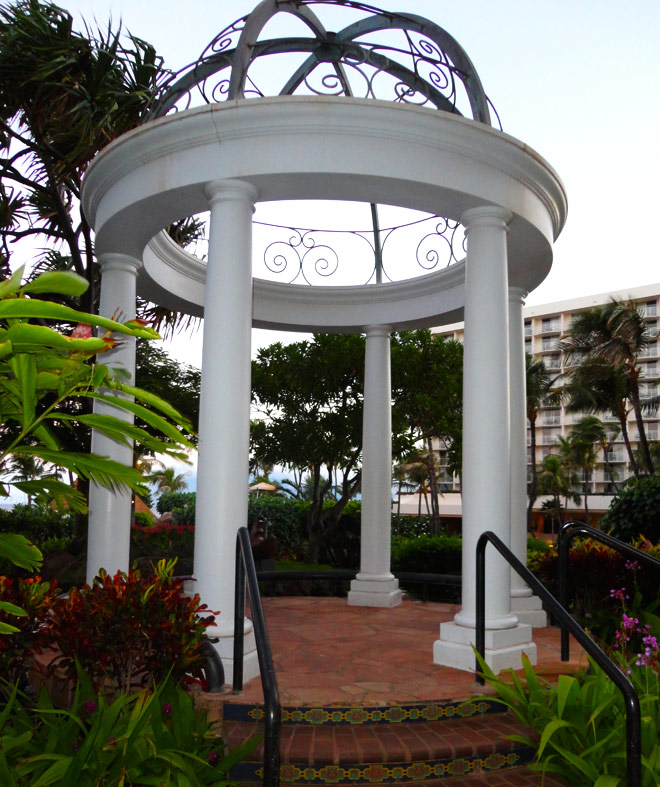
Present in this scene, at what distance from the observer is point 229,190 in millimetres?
5906

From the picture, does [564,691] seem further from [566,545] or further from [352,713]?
[566,545]

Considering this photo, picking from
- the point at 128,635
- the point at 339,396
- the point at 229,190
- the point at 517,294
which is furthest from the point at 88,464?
the point at 339,396

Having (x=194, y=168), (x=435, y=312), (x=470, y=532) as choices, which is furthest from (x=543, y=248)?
(x=194, y=168)

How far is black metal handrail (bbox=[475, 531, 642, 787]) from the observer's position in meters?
3.36

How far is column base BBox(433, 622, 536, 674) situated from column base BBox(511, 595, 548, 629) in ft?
5.95

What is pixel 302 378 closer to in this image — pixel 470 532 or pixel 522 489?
pixel 522 489

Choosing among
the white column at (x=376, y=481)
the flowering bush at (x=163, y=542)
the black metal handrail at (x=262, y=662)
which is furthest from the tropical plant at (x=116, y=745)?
the flowering bush at (x=163, y=542)

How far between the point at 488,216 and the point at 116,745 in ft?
16.5

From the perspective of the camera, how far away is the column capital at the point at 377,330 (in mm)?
9766

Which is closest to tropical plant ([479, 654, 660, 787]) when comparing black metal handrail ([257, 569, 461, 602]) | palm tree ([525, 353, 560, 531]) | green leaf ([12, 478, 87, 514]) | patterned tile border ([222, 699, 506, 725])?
patterned tile border ([222, 699, 506, 725])

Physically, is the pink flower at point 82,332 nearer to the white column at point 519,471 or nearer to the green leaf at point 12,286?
the green leaf at point 12,286

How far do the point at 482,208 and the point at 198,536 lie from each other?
380 centimetres

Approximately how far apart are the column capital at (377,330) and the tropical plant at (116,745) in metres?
6.23

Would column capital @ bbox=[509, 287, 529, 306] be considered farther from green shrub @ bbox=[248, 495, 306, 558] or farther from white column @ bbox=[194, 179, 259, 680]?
green shrub @ bbox=[248, 495, 306, 558]
